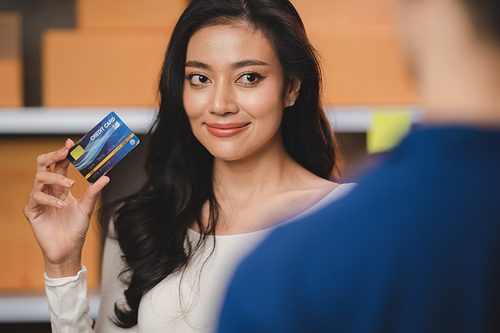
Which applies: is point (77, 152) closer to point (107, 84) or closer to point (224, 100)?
point (224, 100)

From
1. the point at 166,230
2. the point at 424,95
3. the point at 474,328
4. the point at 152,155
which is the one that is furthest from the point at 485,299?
the point at 152,155

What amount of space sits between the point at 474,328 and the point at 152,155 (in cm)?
107

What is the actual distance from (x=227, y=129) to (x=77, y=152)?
32 cm

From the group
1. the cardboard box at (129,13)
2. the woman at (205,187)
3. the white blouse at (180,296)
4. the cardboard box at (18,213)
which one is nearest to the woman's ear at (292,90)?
the woman at (205,187)

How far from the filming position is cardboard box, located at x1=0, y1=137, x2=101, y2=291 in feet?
4.74

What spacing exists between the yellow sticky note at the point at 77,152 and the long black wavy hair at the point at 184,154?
242mm

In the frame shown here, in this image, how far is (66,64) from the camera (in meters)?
1.37

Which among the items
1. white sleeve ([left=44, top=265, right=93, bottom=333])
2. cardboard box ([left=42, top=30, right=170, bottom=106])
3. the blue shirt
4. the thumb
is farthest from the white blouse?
the blue shirt

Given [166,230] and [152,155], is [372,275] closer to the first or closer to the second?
[166,230]

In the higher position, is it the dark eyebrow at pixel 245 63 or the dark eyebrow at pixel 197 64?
the dark eyebrow at pixel 245 63

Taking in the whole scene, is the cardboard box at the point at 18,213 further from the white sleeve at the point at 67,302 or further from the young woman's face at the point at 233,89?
the young woman's face at the point at 233,89

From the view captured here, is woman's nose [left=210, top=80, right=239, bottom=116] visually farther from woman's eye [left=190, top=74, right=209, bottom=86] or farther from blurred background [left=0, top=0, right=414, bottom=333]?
blurred background [left=0, top=0, right=414, bottom=333]

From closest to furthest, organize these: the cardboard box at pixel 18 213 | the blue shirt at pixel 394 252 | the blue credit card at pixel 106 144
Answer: the blue shirt at pixel 394 252
the blue credit card at pixel 106 144
the cardboard box at pixel 18 213

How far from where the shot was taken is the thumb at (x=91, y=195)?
99 centimetres
